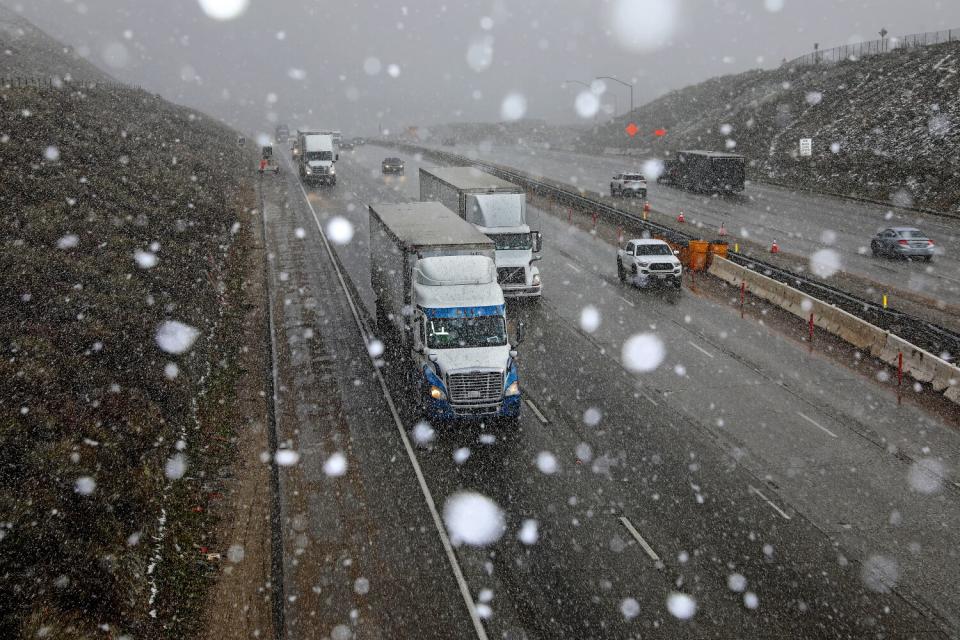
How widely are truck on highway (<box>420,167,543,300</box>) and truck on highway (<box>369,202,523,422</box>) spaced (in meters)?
8.06

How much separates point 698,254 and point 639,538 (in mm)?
21987

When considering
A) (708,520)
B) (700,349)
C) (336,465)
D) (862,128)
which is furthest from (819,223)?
(336,465)

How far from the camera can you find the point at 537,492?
1399cm

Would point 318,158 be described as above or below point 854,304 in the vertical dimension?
above

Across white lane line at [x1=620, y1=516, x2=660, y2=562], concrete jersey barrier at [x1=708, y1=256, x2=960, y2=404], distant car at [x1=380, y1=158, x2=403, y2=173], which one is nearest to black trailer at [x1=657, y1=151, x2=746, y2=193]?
distant car at [x1=380, y1=158, x2=403, y2=173]

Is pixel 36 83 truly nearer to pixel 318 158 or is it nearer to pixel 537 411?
pixel 318 158

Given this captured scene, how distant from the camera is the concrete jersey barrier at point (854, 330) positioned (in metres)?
19.0

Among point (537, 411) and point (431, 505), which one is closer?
point (431, 505)

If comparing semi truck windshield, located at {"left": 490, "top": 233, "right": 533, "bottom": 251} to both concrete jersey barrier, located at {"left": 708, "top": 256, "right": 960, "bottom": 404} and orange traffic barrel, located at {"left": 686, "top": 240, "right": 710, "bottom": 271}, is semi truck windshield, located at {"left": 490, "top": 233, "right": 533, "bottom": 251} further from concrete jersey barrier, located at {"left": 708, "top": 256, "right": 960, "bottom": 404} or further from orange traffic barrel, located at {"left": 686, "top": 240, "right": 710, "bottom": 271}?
concrete jersey barrier, located at {"left": 708, "top": 256, "right": 960, "bottom": 404}

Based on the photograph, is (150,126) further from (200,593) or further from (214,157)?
(200,593)

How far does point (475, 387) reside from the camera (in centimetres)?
1584

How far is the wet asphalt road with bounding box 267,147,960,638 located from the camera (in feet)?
35.1

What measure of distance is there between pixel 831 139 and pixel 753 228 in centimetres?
2659

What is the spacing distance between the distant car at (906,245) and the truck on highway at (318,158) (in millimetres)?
40121
